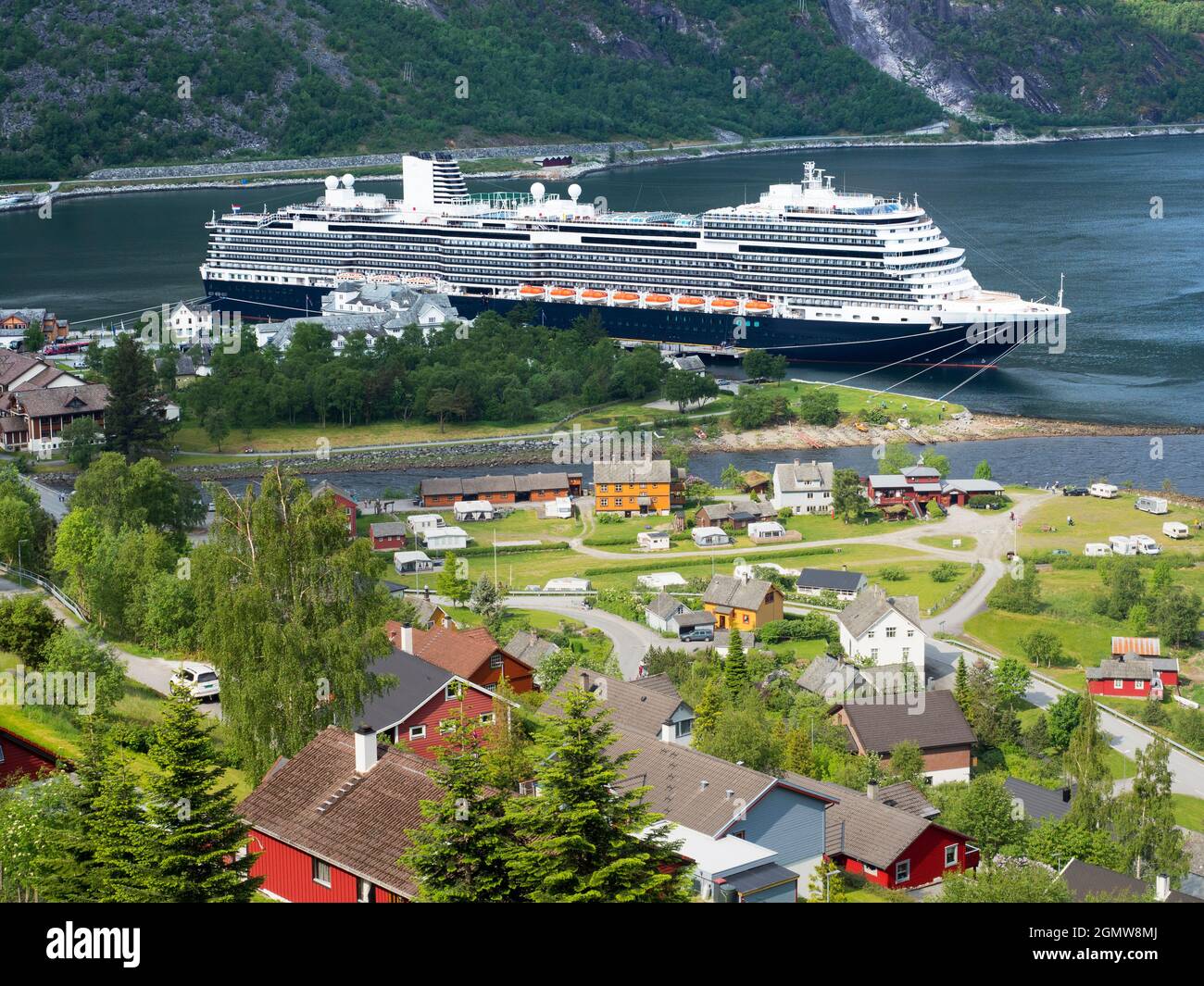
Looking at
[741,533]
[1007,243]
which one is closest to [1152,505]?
[741,533]

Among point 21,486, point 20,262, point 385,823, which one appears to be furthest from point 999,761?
point 20,262

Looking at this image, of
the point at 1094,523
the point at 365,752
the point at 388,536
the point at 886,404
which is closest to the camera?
the point at 365,752

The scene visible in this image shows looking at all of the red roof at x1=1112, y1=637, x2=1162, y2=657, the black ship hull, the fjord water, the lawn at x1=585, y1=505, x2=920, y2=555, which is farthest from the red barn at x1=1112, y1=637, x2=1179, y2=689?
the black ship hull

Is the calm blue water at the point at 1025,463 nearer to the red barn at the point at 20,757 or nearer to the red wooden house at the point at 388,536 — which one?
the red wooden house at the point at 388,536

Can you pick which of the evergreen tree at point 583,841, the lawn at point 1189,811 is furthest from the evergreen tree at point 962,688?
the evergreen tree at point 583,841

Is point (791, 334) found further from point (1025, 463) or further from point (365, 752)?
point (365, 752)

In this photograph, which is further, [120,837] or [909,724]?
[909,724]

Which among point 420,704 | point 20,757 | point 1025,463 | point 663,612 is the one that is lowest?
point 1025,463
